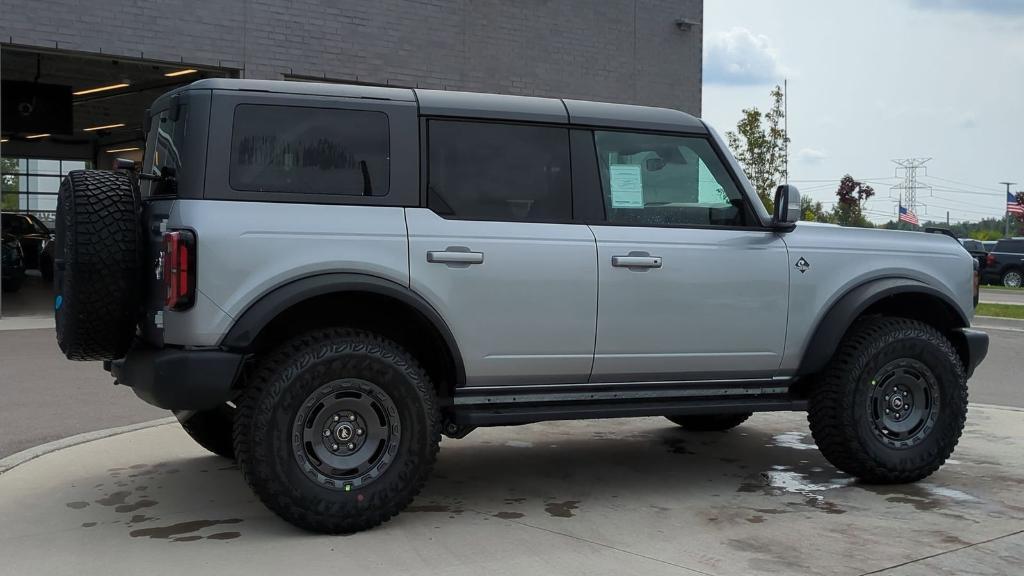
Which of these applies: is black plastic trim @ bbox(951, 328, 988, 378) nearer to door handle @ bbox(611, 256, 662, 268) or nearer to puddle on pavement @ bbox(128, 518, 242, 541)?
door handle @ bbox(611, 256, 662, 268)

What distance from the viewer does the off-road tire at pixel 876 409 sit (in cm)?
604

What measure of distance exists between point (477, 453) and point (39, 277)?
841 inches

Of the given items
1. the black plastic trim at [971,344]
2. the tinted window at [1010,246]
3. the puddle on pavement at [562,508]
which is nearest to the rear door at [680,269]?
the puddle on pavement at [562,508]

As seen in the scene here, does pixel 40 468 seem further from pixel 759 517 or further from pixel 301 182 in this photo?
pixel 759 517

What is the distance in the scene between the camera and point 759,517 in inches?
212

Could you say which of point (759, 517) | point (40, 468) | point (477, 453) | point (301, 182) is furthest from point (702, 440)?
point (40, 468)

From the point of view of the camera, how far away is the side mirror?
591 centimetres

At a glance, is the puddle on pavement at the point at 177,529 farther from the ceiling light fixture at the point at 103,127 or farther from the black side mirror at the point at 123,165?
the ceiling light fixture at the point at 103,127

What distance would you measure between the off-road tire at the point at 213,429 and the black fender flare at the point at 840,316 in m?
3.29

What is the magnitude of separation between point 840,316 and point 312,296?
296 cm

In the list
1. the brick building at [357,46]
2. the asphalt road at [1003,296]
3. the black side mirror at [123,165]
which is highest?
the brick building at [357,46]

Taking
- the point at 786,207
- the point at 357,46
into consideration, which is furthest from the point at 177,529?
the point at 357,46

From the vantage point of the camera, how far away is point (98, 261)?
4.84m

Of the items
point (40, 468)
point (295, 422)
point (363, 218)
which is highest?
point (363, 218)
